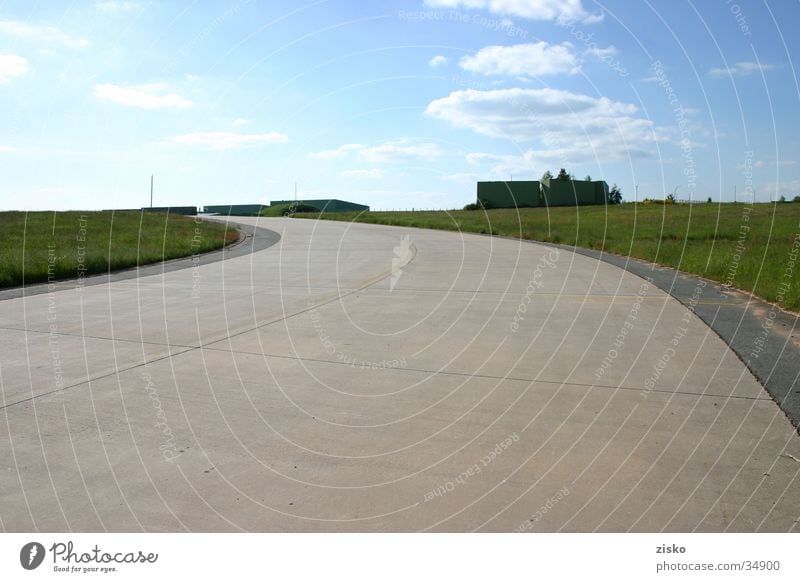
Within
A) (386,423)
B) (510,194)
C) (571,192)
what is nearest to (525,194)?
(510,194)

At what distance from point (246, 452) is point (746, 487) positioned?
2.95 meters

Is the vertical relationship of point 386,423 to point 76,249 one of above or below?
below

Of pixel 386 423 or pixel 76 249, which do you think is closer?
pixel 386 423

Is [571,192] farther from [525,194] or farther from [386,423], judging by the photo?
[386,423]

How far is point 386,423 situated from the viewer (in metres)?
4.85

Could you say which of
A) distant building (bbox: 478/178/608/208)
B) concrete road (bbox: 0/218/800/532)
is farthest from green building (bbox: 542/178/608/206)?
concrete road (bbox: 0/218/800/532)

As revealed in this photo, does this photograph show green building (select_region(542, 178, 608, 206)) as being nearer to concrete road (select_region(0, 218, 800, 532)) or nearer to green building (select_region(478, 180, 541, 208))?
green building (select_region(478, 180, 541, 208))

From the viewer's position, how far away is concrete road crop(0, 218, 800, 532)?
11.5ft

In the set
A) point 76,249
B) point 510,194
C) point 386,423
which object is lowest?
point 386,423

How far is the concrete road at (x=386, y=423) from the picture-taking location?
349cm

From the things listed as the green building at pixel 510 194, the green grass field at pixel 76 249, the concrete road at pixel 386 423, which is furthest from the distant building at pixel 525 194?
the concrete road at pixel 386 423

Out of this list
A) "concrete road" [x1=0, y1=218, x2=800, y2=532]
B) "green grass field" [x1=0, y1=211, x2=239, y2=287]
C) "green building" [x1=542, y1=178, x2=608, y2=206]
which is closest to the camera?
"concrete road" [x1=0, y1=218, x2=800, y2=532]
